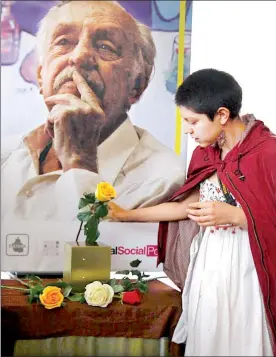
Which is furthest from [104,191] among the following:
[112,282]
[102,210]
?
[112,282]

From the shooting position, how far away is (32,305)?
797 millimetres

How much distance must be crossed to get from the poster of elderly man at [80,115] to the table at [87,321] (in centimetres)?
17

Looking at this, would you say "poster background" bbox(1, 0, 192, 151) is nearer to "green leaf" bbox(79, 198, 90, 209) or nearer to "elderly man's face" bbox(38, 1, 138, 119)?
"elderly man's face" bbox(38, 1, 138, 119)

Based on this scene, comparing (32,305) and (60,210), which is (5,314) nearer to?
(32,305)

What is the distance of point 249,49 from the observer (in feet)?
2.71

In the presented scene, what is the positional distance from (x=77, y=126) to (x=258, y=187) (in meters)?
0.33

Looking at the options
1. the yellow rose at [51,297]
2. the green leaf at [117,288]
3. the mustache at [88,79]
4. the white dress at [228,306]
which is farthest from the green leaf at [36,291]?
the mustache at [88,79]

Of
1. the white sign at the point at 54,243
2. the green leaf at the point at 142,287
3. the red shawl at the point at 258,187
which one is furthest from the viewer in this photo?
the white sign at the point at 54,243

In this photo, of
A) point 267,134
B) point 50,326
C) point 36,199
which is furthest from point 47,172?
point 267,134

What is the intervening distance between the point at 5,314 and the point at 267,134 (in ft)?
1.52

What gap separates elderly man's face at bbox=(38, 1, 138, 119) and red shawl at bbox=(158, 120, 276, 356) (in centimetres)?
20

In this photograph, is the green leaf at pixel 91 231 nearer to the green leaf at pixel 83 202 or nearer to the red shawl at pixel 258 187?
the green leaf at pixel 83 202

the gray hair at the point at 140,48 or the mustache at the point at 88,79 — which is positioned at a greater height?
the gray hair at the point at 140,48

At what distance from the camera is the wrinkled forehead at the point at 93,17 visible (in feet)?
3.09
